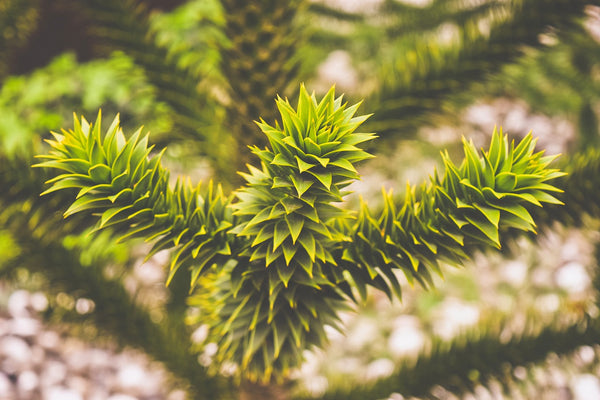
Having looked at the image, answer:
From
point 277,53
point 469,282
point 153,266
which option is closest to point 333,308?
point 277,53

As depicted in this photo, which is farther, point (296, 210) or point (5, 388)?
point (5, 388)

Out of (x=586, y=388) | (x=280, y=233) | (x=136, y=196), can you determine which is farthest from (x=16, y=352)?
(x=586, y=388)

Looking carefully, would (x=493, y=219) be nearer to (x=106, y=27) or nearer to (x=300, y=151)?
(x=300, y=151)

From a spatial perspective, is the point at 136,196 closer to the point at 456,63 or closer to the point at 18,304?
the point at 456,63

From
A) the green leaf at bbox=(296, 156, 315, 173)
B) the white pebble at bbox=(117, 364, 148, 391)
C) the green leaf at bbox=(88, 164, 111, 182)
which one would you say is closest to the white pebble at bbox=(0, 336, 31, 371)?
the white pebble at bbox=(117, 364, 148, 391)

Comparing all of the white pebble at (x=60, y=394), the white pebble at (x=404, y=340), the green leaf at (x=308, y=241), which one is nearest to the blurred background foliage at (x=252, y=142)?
the green leaf at (x=308, y=241)

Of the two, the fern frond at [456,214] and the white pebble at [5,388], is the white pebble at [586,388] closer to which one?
the fern frond at [456,214]

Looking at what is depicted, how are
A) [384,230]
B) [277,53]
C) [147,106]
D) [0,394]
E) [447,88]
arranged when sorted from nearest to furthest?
[384,230] → [277,53] → [447,88] → [147,106] → [0,394]
